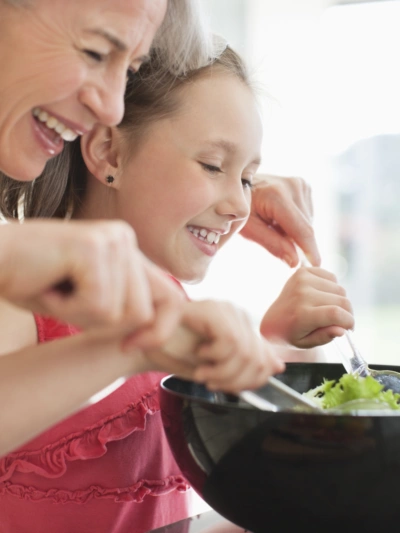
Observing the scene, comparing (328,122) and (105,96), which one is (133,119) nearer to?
(105,96)

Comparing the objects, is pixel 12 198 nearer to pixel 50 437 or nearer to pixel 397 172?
pixel 50 437

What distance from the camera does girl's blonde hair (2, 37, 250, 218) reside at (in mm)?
1293

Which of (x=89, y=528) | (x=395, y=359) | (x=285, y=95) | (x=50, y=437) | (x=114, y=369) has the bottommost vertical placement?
(x=395, y=359)

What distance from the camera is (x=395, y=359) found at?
490cm

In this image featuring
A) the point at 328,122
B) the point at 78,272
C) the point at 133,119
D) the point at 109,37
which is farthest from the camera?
the point at 328,122

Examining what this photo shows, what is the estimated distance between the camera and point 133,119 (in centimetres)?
131

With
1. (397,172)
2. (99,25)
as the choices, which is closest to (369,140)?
(397,172)

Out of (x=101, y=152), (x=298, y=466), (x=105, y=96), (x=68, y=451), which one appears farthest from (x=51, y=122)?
(x=298, y=466)

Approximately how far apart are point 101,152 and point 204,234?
0.81 feet

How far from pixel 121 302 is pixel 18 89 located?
555 millimetres

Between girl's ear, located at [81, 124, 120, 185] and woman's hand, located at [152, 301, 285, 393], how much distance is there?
71cm

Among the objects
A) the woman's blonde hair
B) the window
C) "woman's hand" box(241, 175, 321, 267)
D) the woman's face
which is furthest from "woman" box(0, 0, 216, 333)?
the window

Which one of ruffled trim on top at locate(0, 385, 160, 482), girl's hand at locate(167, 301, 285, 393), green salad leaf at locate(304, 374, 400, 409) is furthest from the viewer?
ruffled trim on top at locate(0, 385, 160, 482)

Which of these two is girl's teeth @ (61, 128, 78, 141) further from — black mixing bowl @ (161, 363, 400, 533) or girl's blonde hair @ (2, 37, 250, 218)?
black mixing bowl @ (161, 363, 400, 533)
